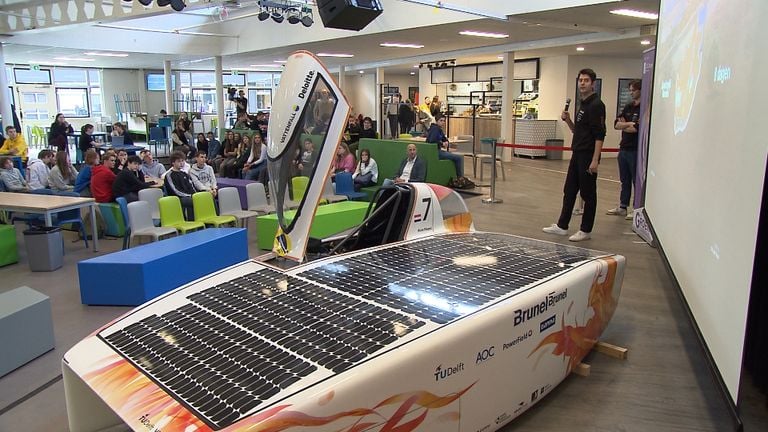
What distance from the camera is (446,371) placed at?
2.44 meters

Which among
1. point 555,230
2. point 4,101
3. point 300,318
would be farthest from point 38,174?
point 300,318

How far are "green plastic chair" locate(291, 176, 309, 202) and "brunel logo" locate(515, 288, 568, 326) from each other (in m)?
1.45

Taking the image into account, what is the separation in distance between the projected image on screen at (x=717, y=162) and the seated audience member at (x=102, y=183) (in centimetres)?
671

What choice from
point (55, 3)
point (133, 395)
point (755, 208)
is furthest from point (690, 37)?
point (55, 3)

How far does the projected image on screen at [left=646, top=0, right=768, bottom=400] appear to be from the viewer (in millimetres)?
1995

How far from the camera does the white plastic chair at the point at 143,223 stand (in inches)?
245

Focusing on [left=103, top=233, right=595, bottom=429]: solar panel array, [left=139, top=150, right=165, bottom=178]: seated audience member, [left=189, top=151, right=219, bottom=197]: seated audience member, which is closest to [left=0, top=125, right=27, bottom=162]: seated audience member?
[left=139, top=150, right=165, bottom=178]: seated audience member

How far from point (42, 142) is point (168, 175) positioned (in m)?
17.5

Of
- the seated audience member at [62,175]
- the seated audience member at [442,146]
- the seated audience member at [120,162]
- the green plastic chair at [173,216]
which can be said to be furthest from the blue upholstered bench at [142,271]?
the seated audience member at [442,146]

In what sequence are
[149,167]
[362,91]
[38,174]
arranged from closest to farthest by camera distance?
[38,174]
[149,167]
[362,91]

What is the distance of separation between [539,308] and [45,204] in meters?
5.97

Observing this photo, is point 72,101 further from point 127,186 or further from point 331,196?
point 331,196

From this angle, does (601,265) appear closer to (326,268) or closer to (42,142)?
(326,268)

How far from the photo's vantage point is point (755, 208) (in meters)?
1.90
